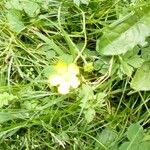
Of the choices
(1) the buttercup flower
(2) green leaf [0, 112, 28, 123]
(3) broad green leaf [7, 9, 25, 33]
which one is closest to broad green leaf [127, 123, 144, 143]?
(1) the buttercup flower

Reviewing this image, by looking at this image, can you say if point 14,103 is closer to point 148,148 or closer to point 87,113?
point 87,113

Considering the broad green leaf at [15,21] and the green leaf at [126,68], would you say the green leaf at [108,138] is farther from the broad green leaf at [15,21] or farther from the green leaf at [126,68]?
the broad green leaf at [15,21]

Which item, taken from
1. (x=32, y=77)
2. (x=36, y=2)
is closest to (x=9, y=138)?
(x=32, y=77)

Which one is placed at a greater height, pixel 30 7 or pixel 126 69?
pixel 30 7

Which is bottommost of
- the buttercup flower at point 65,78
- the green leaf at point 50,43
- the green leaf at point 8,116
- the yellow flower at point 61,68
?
the green leaf at point 8,116

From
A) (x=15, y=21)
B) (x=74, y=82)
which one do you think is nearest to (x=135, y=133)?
(x=74, y=82)

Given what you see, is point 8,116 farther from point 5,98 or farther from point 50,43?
point 50,43

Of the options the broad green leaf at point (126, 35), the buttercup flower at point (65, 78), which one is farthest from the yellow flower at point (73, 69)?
the broad green leaf at point (126, 35)
